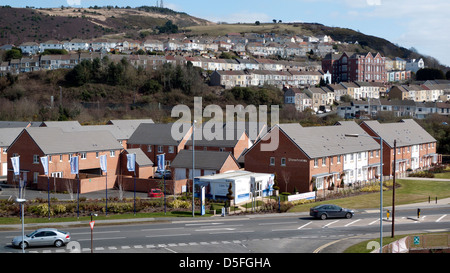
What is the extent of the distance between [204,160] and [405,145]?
2959cm

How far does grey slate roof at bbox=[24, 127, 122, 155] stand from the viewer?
52.8 m

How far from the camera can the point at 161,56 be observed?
14412cm

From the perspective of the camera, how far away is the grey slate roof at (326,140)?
52.0 metres

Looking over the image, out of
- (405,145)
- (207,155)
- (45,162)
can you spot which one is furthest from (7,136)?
(405,145)

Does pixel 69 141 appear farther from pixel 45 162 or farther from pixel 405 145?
pixel 405 145

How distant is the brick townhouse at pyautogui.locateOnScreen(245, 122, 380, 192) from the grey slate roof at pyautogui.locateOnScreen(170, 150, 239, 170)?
346 cm

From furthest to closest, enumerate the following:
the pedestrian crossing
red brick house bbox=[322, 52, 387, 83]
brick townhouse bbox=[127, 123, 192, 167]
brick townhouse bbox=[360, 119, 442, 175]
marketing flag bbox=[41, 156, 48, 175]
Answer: red brick house bbox=[322, 52, 387, 83], brick townhouse bbox=[360, 119, 442, 175], brick townhouse bbox=[127, 123, 192, 167], marketing flag bbox=[41, 156, 48, 175], the pedestrian crossing

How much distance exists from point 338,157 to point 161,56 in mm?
97834

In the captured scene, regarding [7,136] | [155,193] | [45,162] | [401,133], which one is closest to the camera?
[155,193]

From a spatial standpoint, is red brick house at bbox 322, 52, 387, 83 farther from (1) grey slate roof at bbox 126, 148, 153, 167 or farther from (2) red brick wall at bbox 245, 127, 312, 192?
(1) grey slate roof at bbox 126, 148, 153, 167

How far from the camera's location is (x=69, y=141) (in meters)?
55.5

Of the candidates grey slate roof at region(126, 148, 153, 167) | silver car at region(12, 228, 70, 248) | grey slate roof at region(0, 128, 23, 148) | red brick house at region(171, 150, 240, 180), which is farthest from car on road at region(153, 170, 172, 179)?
silver car at region(12, 228, 70, 248)

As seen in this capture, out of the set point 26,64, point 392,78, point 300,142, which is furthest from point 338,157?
point 392,78
